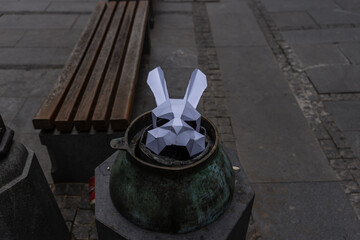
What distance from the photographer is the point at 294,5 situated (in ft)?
26.7

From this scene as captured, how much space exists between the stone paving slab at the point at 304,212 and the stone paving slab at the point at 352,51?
10.4 ft

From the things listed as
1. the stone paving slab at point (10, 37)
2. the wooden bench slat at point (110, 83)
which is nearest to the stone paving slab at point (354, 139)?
the wooden bench slat at point (110, 83)

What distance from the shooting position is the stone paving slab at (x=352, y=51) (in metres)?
5.75

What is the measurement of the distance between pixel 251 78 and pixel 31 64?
386 centimetres

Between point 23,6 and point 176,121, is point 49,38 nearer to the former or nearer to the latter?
point 23,6

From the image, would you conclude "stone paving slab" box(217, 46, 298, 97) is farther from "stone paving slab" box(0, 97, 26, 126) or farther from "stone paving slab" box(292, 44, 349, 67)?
"stone paving slab" box(0, 97, 26, 126)

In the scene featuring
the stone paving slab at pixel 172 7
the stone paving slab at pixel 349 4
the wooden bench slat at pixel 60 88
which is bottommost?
the stone paving slab at pixel 349 4

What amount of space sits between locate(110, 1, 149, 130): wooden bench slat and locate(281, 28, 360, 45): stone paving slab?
319 cm

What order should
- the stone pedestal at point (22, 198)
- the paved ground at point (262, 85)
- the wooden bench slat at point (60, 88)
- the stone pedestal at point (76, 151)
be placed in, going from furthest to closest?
the paved ground at point (262, 85), the stone pedestal at point (76, 151), the wooden bench slat at point (60, 88), the stone pedestal at point (22, 198)

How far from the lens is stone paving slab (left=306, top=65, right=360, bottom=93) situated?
500 cm

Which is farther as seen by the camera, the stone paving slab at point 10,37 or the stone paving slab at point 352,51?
the stone paving slab at point 10,37

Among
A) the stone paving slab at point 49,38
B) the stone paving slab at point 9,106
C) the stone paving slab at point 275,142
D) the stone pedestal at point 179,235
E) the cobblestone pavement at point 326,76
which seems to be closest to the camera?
the stone pedestal at point 179,235

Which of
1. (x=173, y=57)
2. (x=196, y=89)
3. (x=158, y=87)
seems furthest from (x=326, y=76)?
(x=158, y=87)

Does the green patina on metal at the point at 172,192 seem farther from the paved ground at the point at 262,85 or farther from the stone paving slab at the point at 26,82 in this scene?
the stone paving slab at the point at 26,82
